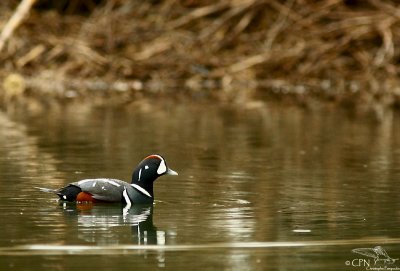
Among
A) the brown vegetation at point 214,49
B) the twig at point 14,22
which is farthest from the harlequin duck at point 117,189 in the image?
the twig at point 14,22

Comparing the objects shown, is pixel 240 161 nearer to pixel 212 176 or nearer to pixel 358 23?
pixel 212 176

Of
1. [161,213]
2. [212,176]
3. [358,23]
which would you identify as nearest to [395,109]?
[358,23]

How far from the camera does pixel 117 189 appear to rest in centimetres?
1035

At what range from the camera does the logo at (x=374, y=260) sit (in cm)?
784

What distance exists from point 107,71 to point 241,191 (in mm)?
14326

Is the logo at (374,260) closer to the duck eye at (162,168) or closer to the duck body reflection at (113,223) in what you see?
the duck body reflection at (113,223)

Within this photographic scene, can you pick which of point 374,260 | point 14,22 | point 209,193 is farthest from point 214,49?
point 374,260

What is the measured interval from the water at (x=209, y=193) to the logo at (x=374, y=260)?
33 millimetres

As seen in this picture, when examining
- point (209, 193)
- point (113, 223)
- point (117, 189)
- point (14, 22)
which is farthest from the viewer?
point (14, 22)

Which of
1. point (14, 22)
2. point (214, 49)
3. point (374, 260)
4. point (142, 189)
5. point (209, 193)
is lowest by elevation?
point (374, 260)

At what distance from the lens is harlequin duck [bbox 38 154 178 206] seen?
10289mm

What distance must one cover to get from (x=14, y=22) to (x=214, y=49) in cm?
424

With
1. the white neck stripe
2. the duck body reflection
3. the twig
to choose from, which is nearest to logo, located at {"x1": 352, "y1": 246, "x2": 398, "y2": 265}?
the duck body reflection

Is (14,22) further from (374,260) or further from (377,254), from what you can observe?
(374,260)
